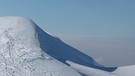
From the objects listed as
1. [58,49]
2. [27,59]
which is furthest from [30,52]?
[58,49]

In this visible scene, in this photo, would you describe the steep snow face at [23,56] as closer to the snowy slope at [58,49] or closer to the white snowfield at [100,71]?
the snowy slope at [58,49]

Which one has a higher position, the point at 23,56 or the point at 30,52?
the point at 30,52

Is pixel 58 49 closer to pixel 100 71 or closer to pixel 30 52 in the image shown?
pixel 30 52

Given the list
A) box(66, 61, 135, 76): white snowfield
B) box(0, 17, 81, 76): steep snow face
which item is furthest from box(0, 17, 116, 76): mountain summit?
box(66, 61, 135, 76): white snowfield

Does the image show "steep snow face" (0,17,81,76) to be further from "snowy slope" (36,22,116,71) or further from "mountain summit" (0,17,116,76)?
"snowy slope" (36,22,116,71)

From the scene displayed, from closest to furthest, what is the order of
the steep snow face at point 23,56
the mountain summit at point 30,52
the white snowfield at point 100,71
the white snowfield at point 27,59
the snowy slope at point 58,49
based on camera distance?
the steep snow face at point 23,56 < the white snowfield at point 27,59 < the mountain summit at point 30,52 < the white snowfield at point 100,71 < the snowy slope at point 58,49

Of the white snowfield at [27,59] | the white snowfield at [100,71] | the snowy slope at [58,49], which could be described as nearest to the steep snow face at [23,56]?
the white snowfield at [27,59]

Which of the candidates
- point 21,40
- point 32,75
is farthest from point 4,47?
point 32,75

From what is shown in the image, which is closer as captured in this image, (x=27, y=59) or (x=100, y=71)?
(x=27, y=59)

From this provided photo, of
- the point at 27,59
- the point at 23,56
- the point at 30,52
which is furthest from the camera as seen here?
the point at 30,52
